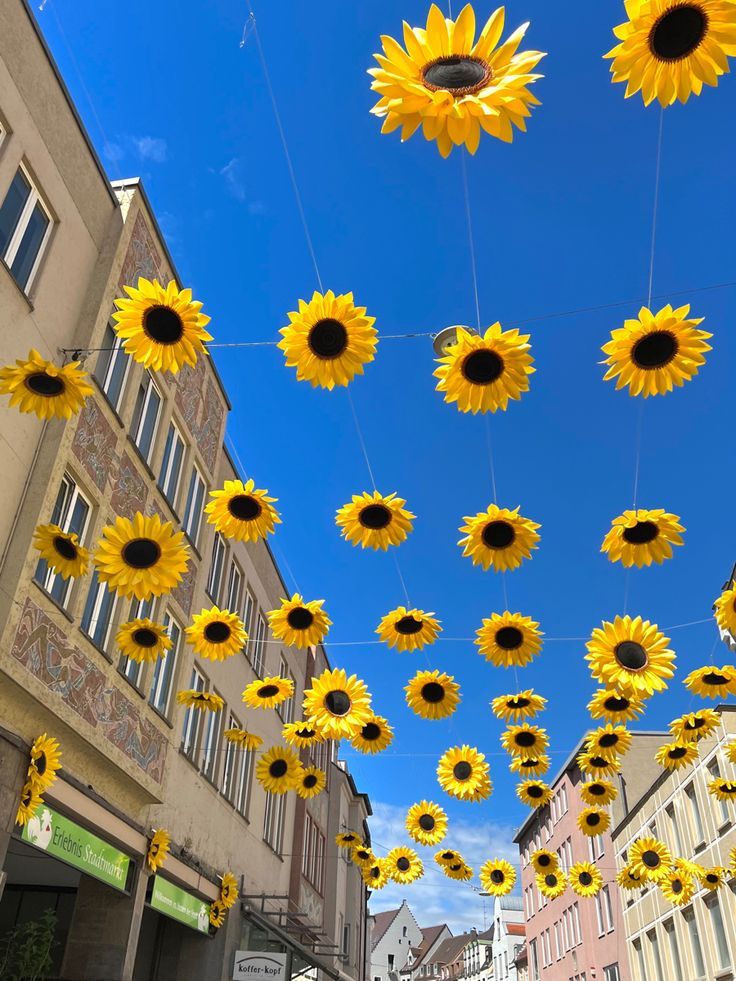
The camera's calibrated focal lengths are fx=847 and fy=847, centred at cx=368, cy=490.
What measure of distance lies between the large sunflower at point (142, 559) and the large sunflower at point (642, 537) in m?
A: 4.20

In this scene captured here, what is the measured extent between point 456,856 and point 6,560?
33.5 ft

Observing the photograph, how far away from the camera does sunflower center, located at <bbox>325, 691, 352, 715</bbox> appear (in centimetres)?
1098

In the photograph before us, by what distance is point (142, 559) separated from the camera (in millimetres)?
8172

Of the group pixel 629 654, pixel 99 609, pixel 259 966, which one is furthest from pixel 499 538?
pixel 259 966

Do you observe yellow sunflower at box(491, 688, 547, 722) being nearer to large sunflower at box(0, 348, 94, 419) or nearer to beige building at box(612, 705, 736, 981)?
large sunflower at box(0, 348, 94, 419)

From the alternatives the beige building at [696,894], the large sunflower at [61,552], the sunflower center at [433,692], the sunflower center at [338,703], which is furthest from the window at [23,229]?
the beige building at [696,894]

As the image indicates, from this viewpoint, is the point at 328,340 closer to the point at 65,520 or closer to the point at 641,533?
the point at 641,533

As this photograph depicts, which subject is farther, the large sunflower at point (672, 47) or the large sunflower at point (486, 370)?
the large sunflower at point (486, 370)

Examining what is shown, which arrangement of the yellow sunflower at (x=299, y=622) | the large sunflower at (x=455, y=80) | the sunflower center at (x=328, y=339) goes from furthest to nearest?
the yellow sunflower at (x=299, y=622), the sunflower center at (x=328, y=339), the large sunflower at (x=455, y=80)

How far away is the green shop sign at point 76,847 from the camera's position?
412 inches

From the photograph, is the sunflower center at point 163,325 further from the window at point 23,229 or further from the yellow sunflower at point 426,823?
the yellow sunflower at point 426,823

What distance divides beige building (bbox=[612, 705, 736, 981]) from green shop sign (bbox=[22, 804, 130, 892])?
16.0m

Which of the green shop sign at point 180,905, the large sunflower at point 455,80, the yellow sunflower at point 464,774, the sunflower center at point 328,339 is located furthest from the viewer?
the green shop sign at point 180,905

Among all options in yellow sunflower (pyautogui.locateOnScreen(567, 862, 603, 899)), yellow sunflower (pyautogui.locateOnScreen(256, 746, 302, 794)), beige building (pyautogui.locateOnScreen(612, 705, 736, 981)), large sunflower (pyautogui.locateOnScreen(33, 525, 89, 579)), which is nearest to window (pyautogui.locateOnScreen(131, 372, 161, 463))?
yellow sunflower (pyautogui.locateOnScreen(256, 746, 302, 794))
